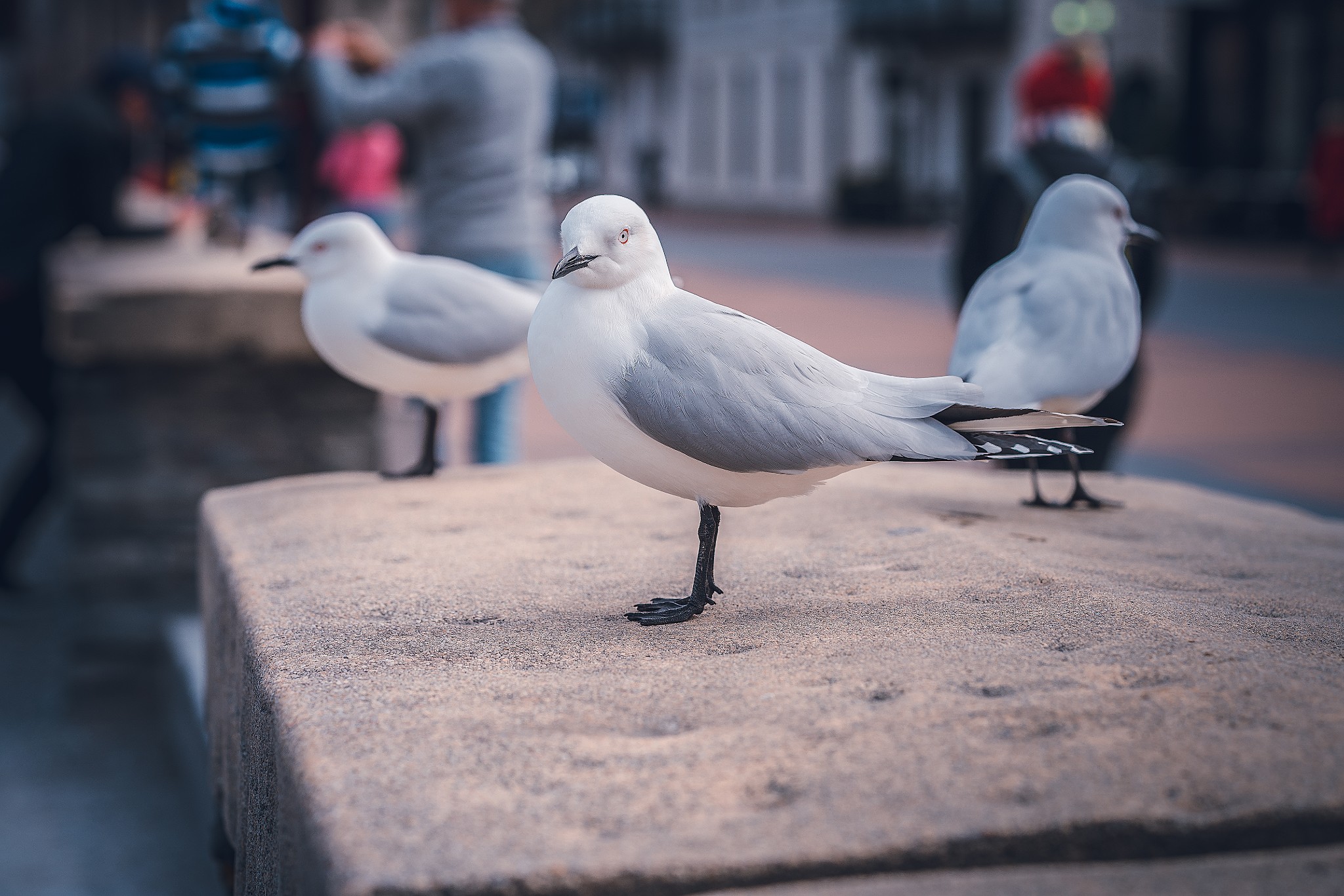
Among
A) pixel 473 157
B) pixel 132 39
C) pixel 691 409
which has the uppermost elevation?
pixel 132 39

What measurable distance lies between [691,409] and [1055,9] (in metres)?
23.4

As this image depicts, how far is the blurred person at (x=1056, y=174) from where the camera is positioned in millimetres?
3902

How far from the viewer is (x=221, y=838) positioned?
2859mm

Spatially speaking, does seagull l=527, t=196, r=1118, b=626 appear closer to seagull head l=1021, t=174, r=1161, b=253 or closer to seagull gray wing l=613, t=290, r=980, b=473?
seagull gray wing l=613, t=290, r=980, b=473

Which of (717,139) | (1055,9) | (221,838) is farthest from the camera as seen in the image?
(717,139)

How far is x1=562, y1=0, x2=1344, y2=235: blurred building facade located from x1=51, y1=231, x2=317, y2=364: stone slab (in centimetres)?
1420

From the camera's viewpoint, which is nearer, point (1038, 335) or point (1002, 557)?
point (1002, 557)

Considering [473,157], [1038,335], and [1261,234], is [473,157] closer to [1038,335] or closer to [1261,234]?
[1038,335]

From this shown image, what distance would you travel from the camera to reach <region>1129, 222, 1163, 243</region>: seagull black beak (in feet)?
10.2

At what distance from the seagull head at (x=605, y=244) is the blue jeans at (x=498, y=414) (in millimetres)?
2143

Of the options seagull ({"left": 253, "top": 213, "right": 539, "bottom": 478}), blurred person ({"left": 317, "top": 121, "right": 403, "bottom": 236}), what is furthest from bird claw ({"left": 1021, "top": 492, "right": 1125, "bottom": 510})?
blurred person ({"left": 317, "top": 121, "right": 403, "bottom": 236})

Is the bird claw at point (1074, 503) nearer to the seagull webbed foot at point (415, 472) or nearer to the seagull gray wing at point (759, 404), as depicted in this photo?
the seagull gray wing at point (759, 404)

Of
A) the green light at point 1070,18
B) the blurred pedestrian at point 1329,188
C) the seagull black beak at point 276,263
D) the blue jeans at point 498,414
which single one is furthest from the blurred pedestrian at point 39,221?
the green light at point 1070,18

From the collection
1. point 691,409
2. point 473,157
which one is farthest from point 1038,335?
point 473,157
